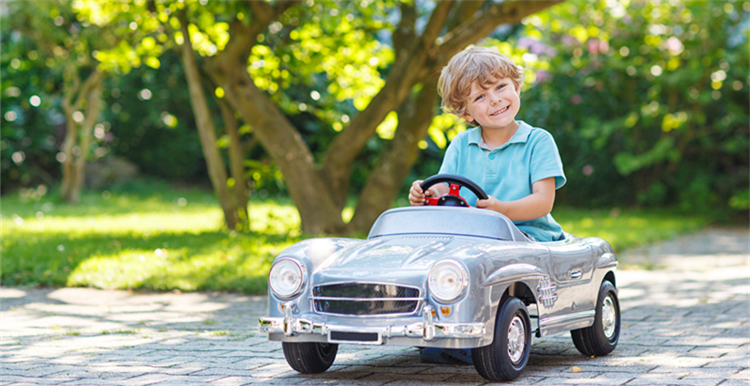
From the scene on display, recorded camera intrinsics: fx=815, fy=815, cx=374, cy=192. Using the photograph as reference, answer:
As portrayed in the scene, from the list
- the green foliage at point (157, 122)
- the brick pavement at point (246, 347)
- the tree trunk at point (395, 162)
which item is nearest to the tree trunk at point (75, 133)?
the green foliage at point (157, 122)

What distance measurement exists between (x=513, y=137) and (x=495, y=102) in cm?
22

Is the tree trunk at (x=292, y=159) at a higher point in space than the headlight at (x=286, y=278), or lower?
higher

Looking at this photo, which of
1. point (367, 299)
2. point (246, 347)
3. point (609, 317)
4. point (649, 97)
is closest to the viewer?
point (367, 299)

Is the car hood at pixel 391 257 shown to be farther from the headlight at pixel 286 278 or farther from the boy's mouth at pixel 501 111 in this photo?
the boy's mouth at pixel 501 111

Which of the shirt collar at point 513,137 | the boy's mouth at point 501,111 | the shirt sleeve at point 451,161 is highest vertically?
the boy's mouth at point 501,111

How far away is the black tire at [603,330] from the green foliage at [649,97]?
9856 millimetres

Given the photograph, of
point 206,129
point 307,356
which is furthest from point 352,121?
point 307,356

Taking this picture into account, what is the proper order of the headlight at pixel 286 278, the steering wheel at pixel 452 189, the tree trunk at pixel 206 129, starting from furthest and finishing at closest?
1. the tree trunk at pixel 206 129
2. the steering wheel at pixel 452 189
3. the headlight at pixel 286 278

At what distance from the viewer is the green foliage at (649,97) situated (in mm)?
15578

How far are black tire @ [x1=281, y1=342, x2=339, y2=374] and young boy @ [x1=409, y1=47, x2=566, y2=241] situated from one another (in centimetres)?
88

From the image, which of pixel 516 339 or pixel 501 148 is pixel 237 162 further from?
pixel 516 339

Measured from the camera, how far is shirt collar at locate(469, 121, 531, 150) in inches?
167

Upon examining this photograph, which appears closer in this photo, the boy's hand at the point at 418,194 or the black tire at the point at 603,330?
the boy's hand at the point at 418,194

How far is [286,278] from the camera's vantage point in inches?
147
